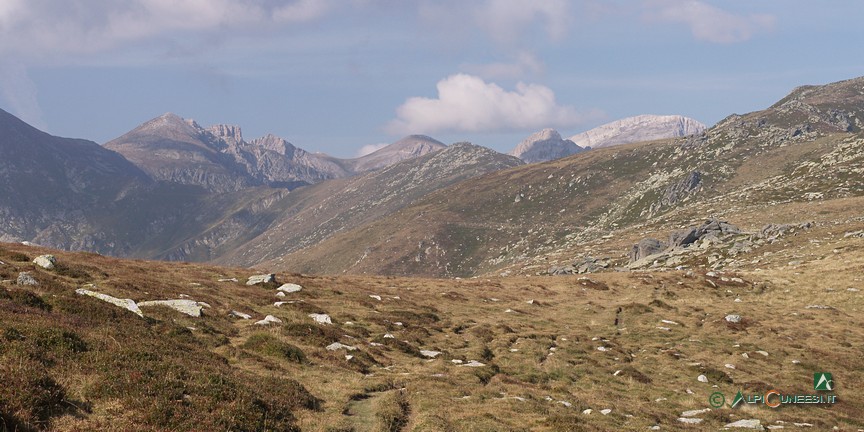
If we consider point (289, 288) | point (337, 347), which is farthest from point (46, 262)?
point (337, 347)

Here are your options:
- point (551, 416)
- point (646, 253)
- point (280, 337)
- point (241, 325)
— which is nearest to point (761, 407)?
point (551, 416)

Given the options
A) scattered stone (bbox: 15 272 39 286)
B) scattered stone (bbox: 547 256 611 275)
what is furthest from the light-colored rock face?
scattered stone (bbox: 547 256 611 275)

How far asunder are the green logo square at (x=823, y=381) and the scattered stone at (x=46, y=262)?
1784 inches

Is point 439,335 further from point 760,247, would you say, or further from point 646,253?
point 646,253

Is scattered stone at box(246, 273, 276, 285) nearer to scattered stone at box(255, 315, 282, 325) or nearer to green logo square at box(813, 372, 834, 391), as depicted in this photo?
scattered stone at box(255, 315, 282, 325)

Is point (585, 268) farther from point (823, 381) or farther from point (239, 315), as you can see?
point (239, 315)

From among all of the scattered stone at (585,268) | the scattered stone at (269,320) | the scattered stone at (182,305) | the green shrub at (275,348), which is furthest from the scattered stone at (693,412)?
the scattered stone at (585,268)

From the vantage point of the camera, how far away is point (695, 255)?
8712 centimetres

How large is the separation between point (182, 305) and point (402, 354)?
1249cm

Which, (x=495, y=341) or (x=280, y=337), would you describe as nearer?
(x=280, y=337)

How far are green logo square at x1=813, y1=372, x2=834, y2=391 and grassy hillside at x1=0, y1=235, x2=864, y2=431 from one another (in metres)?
0.43

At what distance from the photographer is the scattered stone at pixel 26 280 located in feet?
85.2

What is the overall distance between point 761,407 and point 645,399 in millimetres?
5522

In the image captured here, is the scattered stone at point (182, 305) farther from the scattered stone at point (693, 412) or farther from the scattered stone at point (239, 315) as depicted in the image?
the scattered stone at point (693, 412)
